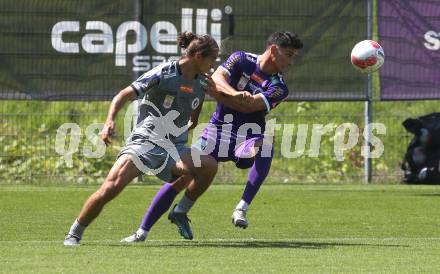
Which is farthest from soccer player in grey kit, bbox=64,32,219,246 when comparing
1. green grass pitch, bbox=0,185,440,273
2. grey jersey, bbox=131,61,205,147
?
green grass pitch, bbox=0,185,440,273

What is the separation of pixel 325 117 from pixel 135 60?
13.6 feet

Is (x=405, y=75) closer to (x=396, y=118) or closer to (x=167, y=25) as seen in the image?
(x=396, y=118)

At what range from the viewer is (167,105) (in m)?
10.5

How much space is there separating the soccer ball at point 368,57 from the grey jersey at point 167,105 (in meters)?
4.36

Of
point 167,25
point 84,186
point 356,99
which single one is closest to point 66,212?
point 84,186

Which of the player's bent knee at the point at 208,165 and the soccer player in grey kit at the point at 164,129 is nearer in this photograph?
the soccer player in grey kit at the point at 164,129

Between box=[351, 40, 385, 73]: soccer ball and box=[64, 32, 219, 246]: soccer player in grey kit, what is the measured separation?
13.8ft

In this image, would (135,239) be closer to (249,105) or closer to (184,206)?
(184,206)

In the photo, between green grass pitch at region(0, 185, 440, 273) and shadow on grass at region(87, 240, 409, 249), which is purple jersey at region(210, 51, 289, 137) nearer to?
green grass pitch at region(0, 185, 440, 273)

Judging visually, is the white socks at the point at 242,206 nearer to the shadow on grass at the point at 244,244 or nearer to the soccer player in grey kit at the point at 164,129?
the shadow on grass at the point at 244,244

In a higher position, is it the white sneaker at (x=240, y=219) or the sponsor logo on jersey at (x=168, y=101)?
the sponsor logo on jersey at (x=168, y=101)

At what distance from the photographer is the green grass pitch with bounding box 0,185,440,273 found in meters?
8.95

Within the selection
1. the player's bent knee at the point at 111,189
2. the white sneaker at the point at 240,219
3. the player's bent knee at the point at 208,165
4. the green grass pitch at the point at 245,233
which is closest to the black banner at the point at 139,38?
the green grass pitch at the point at 245,233

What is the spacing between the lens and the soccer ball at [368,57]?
14.5 m
